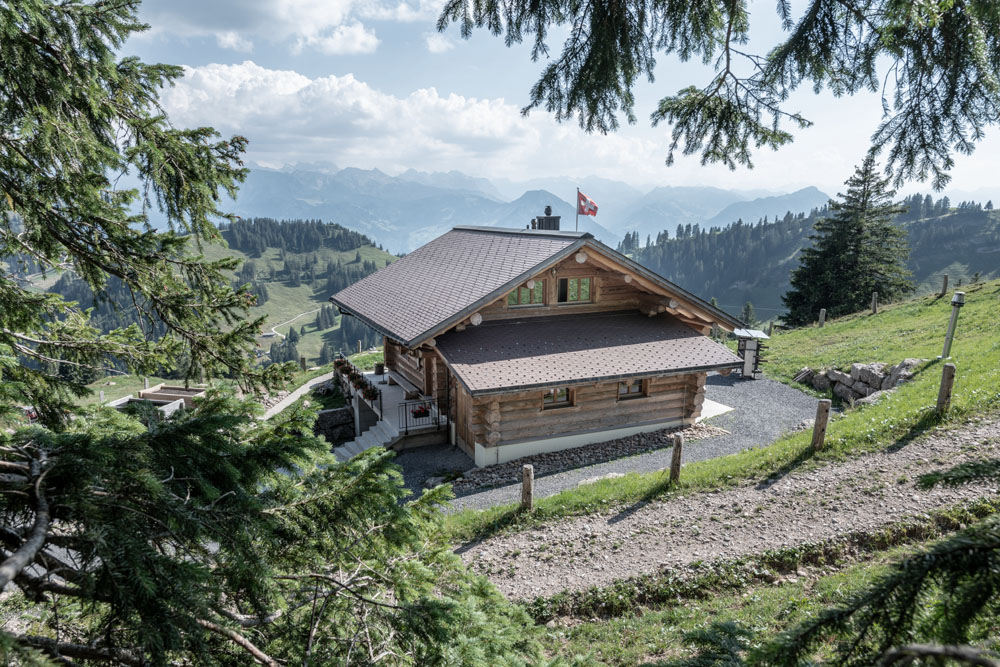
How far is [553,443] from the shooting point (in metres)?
16.0

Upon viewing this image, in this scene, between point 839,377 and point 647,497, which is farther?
point 839,377

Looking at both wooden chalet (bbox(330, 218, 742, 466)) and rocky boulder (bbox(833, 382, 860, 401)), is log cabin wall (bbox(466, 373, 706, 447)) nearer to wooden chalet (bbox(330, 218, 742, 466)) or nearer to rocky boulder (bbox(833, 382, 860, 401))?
wooden chalet (bbox(330, 218, 742, 466))

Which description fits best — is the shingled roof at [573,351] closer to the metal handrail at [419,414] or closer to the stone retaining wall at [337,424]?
the metal handrail at [419,414]

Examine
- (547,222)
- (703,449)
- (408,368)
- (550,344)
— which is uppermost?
(547,222)

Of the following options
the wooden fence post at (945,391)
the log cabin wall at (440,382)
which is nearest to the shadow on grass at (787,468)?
the wooden fence post at (945,391)

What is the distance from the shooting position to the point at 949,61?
4.79 metres

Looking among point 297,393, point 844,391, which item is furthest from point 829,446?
point 297,393

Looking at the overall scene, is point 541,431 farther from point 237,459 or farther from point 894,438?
point 237,459

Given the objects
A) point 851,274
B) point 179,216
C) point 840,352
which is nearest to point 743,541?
point 179,216

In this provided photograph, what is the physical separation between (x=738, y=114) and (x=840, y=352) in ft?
63.5

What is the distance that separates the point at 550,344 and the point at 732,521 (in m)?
7.57

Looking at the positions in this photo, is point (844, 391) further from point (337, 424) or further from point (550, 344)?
point (337, 424)

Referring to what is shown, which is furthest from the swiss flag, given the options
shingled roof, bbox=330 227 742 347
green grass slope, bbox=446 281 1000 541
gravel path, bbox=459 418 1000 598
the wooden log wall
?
gravel path, bbox=459 418 1000 598

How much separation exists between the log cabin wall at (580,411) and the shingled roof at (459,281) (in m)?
2.62
